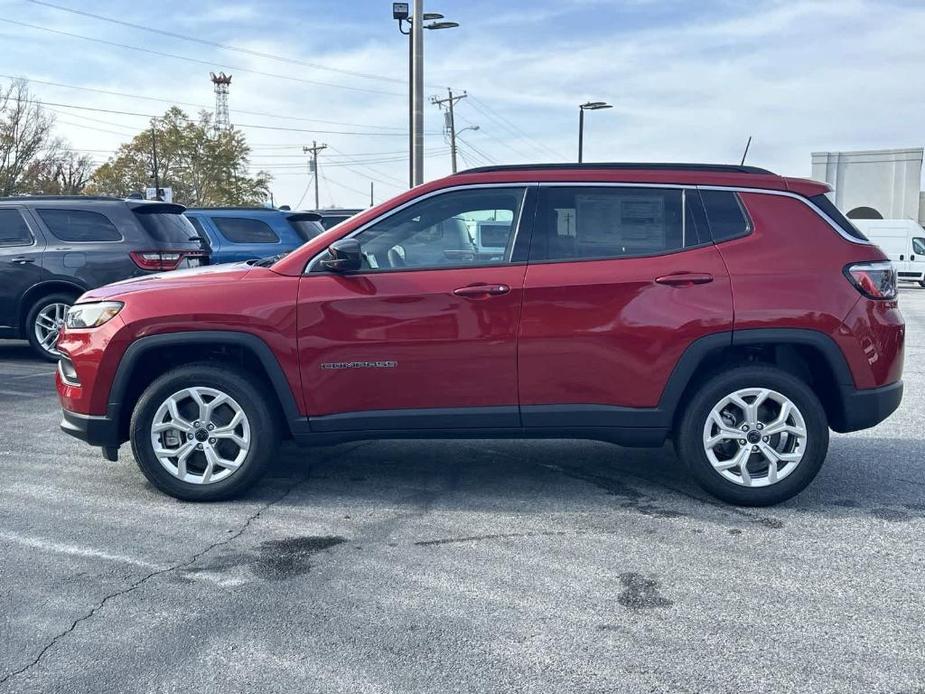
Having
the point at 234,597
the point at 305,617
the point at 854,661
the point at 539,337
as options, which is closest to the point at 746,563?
the point at 854,661

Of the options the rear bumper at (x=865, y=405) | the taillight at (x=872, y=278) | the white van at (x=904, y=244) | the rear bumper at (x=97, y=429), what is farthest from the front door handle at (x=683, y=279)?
the white van at (x=904, y=244)

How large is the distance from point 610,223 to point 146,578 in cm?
291

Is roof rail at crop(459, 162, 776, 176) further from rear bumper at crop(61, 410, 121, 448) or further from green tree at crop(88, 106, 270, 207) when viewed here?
green tree at crop(88, 106, 270, 207)

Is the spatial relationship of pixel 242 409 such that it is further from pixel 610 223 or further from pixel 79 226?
pixel 79 226

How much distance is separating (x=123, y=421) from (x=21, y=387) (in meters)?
4.36

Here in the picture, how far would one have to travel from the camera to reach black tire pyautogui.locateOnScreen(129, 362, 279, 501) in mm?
4914

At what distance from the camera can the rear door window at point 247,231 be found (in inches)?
479

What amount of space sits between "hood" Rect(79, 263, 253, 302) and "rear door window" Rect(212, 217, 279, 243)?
704cm

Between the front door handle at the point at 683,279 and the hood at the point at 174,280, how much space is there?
7.37ft

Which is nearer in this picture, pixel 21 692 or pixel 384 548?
pixel 21 692

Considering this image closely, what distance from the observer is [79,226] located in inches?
401

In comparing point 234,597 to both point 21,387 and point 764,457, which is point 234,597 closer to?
point 764,457

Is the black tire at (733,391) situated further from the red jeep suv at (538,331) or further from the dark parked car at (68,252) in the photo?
the dark parked car at (68,252)

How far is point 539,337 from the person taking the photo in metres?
4.81
